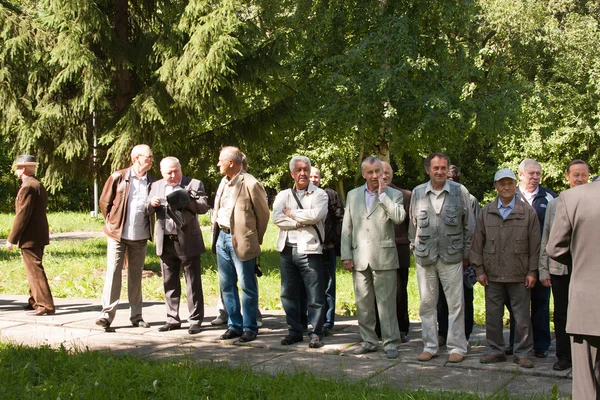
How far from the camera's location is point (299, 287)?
7859 mm

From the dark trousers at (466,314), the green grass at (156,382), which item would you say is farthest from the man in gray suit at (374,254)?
the green grass at (156,382)

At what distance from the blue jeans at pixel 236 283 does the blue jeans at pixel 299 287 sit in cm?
40

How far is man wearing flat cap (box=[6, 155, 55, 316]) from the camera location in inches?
370

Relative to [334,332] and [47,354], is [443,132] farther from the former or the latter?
[47,354]

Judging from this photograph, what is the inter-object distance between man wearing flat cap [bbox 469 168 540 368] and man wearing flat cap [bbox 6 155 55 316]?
5.71 metres

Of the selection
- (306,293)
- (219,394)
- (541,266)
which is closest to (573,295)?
(541,266)

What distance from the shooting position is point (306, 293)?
Answer: 26.6 ft

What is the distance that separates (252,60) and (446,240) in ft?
26.9

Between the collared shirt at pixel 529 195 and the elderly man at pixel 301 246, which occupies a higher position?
the collared shirt at pixel 529 195

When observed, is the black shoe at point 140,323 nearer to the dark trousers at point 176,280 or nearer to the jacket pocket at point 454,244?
the dark trousers at point 176,280

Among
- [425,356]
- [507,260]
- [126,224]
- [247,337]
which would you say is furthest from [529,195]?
[126,224]

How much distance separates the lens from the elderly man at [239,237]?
7.82 m

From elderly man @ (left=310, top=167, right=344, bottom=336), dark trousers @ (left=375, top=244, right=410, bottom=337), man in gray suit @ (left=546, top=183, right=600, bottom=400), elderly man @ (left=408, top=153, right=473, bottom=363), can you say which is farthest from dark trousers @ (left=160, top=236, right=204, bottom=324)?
man in gray suit @ (left=546, top=183, right=600, bottom=400)

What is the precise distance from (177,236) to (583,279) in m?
4.94
